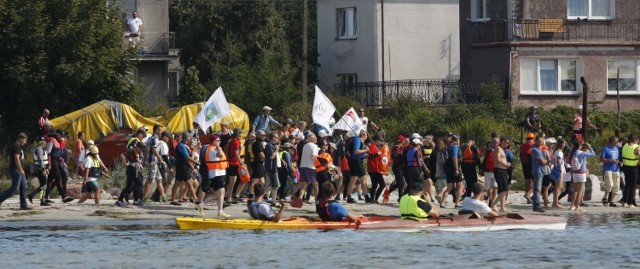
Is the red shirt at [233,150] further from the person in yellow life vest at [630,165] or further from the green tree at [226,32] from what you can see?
the green tree at [226,32]

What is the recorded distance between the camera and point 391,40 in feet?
192

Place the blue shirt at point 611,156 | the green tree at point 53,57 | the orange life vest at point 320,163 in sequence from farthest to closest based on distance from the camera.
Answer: the green tree at point 53,57 < the blue shirt at point 611,156 < the orange life vest at point 320,163

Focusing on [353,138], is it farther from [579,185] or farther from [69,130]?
[69,130]

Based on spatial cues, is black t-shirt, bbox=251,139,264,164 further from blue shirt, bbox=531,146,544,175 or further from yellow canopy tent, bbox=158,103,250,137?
yellow canopy tent, bbox=158,103,250,137

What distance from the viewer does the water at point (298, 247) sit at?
925 inches

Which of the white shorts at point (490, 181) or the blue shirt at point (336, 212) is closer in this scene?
the blue shirt at point (336, 212)

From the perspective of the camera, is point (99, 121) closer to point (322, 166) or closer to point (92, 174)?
point (92, 174)

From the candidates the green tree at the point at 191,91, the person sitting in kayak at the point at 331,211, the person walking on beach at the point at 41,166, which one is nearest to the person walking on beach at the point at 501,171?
the person sitting in kayak at the point at 331,211

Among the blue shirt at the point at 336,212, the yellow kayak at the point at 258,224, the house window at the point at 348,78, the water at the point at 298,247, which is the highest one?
the house window at the point at 348,78

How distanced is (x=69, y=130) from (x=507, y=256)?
16.8 meters

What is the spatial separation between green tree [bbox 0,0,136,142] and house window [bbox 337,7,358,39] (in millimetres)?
18726

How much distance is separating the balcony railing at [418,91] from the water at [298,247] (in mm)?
20794

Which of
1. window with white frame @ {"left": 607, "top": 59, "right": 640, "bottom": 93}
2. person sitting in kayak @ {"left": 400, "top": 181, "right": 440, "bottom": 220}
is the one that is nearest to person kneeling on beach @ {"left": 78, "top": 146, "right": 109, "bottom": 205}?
person sitting in kayak @ {"left": 400, "top": 181, "right": 440, "bottom": 220}

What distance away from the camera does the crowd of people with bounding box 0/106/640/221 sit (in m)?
30.4
